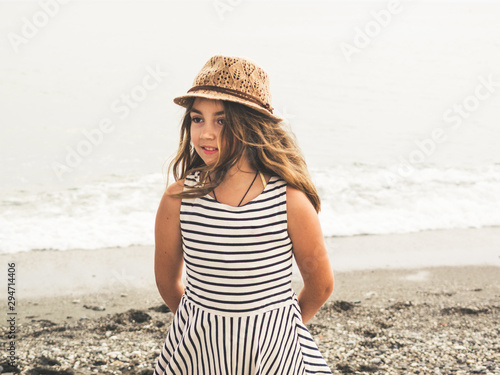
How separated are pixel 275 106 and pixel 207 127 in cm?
1413

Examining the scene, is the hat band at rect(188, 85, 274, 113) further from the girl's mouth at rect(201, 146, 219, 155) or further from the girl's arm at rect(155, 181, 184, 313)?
the girl's arm at rect(155, 181, 184, 313)

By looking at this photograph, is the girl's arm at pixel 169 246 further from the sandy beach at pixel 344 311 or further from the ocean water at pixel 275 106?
the sandy beach at pixel 344 311

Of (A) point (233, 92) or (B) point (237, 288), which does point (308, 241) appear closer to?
(B) point (237, 288)

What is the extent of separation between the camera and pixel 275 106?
1566cm

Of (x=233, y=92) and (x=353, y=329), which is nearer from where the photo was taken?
(x=233, y=92)

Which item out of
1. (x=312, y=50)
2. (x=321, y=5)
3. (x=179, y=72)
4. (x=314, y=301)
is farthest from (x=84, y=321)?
(x=321, y=5)

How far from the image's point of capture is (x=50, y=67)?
17.0m

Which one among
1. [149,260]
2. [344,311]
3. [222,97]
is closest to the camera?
[222,97]

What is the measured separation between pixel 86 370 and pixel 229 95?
257cm

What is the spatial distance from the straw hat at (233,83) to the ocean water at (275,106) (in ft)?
1.84

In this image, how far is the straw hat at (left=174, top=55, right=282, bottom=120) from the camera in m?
1.69

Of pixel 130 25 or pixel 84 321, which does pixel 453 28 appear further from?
pixel 84 321

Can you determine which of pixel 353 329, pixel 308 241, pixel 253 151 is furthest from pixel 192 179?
pixel 353 329

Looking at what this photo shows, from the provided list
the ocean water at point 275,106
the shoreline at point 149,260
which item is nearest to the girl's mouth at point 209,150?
the ocean water at point 275,106
